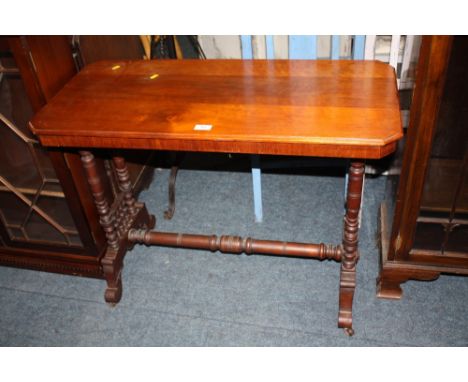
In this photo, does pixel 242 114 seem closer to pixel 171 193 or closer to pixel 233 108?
pixel 233 108

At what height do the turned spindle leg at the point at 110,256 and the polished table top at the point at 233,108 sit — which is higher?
the polished table top at the point at 233,108

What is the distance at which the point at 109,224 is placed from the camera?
204cm

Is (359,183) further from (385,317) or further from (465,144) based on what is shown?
(385,317)

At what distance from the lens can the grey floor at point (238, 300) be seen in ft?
6.36

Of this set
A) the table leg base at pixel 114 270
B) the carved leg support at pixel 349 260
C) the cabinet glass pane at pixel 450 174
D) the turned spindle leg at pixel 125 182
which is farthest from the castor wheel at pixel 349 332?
the turned spindle leg at pixel 125 182

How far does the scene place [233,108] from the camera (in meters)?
1.57

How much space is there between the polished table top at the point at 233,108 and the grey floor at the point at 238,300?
0.84 m

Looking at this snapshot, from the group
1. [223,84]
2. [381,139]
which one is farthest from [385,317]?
[223,84]

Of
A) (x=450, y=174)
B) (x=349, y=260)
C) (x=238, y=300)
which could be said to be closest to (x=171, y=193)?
(x=238, y=300)

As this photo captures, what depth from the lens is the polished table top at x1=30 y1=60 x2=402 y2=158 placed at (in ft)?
4.67

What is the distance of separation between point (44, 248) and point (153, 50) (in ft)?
3.74

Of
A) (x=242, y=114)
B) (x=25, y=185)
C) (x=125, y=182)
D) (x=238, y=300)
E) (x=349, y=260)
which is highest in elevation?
(x=242, y=114)

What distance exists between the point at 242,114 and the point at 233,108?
0.05 metres

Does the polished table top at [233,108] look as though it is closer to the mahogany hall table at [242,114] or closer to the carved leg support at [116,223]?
the mahogany hall table at [242,114]
